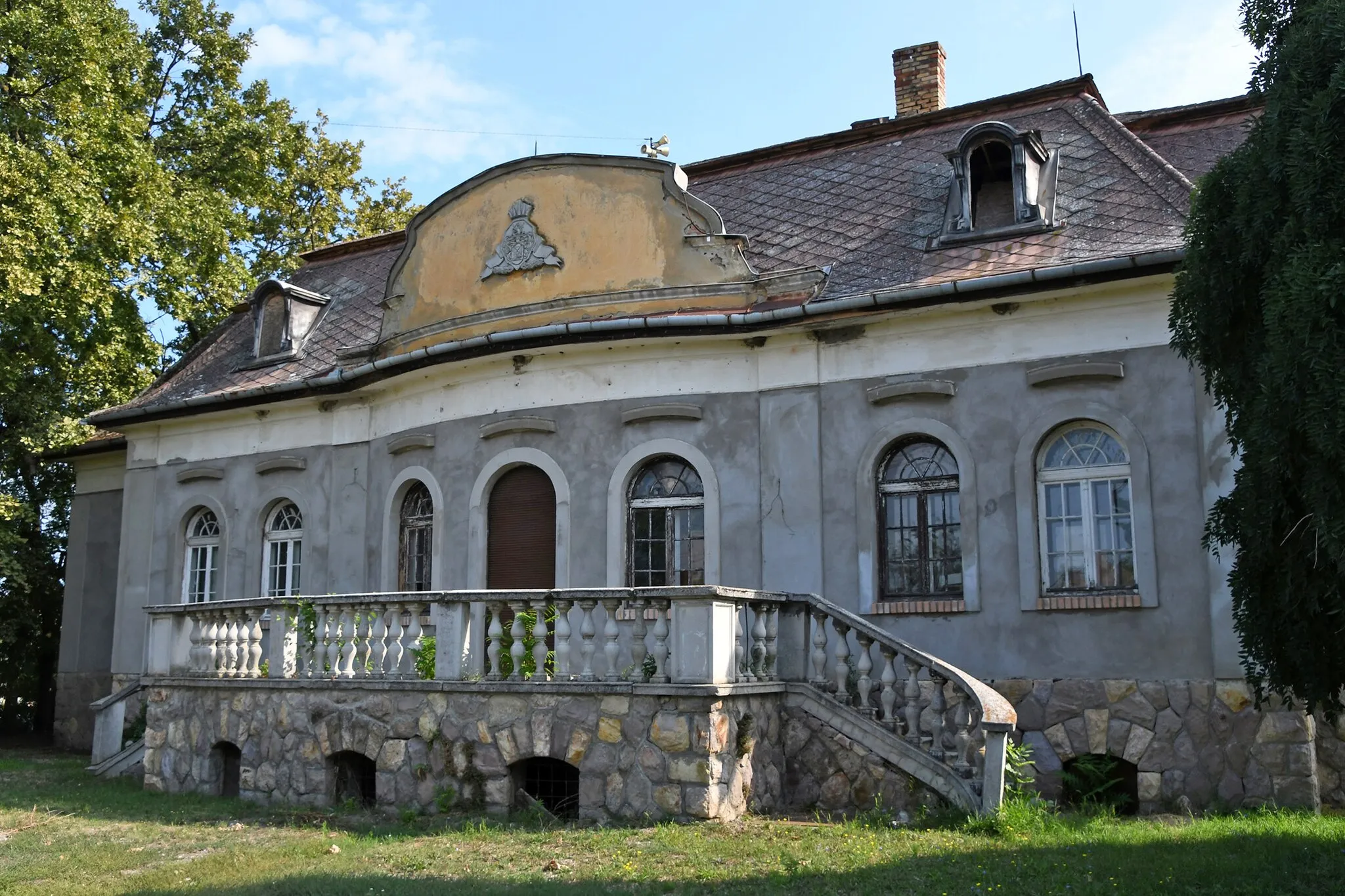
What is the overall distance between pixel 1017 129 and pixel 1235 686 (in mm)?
6686

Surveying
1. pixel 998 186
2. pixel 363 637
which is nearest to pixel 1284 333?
pixel 998 186

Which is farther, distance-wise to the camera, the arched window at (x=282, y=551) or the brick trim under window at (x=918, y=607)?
the arched window at (x=282, y=551)

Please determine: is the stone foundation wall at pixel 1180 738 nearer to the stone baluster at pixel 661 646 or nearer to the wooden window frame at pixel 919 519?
the wooden window frame at pixel 919 519

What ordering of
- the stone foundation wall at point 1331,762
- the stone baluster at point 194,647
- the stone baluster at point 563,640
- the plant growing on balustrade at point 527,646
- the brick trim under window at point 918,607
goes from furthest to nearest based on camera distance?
the stone baluster at point 194,647 < the brick trim under window at point 918,607 < the stone foundation wall at point 1331,762 < the plant growing on balustrade at point 527,646 < the stone baluster at point 563,640

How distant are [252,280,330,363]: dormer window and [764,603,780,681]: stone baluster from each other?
9968 mm

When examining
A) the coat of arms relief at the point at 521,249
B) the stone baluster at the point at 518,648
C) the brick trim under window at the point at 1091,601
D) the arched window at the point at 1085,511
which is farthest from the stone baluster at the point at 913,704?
the coat of arms relief at the point at 521,249

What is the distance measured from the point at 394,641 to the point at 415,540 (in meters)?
4.37

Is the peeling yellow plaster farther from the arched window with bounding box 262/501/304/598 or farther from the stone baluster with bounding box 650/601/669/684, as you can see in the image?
the stone baluster with bounding box 650/601/669/684

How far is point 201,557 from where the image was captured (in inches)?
750

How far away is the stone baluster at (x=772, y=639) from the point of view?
37.5ft

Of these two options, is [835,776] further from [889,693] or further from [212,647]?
[212,647]

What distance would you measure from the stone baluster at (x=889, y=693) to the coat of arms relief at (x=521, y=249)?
6.38 m

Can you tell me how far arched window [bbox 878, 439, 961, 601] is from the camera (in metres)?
13.2

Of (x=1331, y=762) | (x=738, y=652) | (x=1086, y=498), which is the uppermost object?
(x=1086, y=498)
